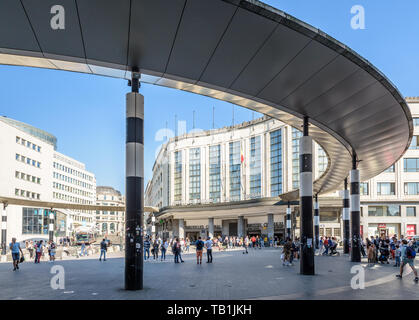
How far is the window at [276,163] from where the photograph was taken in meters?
62.9

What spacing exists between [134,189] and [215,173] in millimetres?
61436

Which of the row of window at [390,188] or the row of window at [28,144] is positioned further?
the row of window at [28,144]

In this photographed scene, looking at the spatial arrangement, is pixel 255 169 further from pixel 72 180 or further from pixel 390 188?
pixel 72 180

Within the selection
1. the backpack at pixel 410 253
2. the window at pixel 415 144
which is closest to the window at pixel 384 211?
the window at pixel 415 144

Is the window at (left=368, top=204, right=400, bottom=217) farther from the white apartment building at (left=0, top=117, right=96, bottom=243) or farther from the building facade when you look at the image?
the white apartment building at (left=0, top=117, right=96, bottom=243)

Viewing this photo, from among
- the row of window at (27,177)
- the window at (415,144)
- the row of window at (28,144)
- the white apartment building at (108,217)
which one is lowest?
the white apartment building at (108,217)

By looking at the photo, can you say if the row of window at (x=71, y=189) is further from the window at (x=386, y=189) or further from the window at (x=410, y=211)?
the window at (x=410, y=211)

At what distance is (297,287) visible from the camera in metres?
12.5

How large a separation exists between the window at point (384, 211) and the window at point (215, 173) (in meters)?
26.1

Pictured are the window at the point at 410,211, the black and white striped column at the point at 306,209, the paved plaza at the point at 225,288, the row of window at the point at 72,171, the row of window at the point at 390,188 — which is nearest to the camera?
the paved plaza at the point at 225,288

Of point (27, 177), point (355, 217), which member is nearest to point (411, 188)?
point (355, 217)
